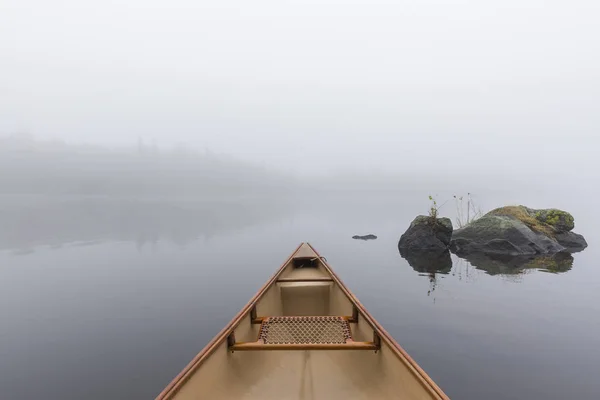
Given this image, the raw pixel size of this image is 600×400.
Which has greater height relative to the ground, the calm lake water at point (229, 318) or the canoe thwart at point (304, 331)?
the canoe thwart at point (304, 331)

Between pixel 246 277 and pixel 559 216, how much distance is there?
85.9 ft

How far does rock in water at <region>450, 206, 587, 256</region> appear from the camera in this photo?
20.3 metres

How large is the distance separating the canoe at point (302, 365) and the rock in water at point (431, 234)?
18.5 metres

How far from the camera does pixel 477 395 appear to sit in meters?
Answer: 5.70

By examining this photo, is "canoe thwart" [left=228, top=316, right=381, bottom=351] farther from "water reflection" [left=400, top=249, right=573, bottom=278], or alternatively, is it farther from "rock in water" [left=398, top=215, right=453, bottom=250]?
"rock in water" [left=398, top=215, right=453, bottom=250]

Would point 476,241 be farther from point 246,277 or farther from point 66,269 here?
point 66,269

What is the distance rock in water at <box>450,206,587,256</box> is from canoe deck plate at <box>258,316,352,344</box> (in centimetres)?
1993

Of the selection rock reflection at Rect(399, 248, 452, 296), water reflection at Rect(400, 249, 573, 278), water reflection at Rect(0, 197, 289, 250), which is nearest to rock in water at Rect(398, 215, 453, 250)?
rock reflection at Rect(399, 248, 452, 296)

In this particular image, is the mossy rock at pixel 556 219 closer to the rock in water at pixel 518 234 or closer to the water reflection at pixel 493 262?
the rock in water at pixel 518 234

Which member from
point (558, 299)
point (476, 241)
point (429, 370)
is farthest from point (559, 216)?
point (429, 370)

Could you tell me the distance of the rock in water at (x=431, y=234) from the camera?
2175 cm

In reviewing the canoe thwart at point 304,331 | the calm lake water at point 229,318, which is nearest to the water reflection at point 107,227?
the calm lake water at point 229,318

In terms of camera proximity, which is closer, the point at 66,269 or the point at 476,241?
the point at 66,269

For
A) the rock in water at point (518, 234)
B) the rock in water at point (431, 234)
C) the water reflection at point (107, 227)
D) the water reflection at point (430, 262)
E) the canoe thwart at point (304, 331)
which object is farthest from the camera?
the water reflection at point (107, 227)
